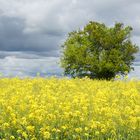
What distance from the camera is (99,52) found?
214 ft

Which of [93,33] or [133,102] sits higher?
[93,33]

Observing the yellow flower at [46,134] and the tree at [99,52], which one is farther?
the tree at [99,52]

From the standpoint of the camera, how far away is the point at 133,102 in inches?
627

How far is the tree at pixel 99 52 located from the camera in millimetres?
62469

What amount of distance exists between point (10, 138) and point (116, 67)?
50469mm

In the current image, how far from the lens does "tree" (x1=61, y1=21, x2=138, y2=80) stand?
62469 millimetres

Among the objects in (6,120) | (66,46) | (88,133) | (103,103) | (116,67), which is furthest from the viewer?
(66,46)

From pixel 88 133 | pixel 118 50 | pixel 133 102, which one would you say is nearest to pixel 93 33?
pixel 118 50

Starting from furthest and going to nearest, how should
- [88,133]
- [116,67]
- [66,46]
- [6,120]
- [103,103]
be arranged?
[66,46], [116,67], [103,103], [6,120], [88,133]

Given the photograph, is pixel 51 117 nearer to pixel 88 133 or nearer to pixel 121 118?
pixel 88 133

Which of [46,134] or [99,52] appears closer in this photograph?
[46,134]

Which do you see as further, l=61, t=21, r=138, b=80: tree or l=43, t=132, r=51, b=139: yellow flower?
l=61, t=21, r=138, b=80: tree

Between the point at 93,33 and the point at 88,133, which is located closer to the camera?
the point at 88,133

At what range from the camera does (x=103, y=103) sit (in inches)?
600
